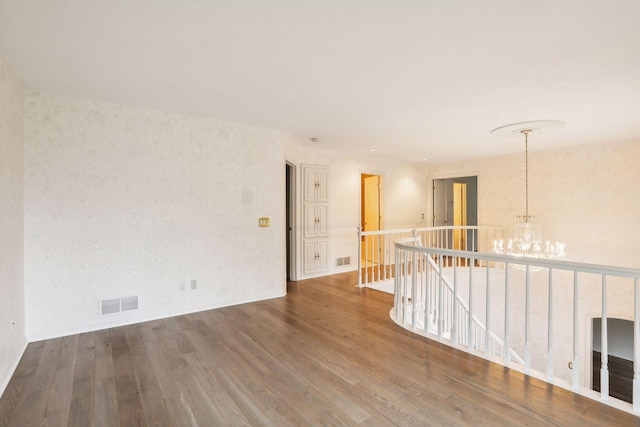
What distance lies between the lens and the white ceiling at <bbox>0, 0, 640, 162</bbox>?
187 cm

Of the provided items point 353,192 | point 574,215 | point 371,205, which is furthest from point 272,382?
point 574,215

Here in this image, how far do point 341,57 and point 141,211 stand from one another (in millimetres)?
2863

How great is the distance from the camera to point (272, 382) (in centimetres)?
237

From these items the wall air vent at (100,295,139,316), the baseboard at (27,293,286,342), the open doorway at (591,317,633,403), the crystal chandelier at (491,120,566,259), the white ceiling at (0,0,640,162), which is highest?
the white ceiling at (0,0,640,162)

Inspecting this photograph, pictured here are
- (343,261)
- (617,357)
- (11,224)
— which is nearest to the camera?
(11,224)

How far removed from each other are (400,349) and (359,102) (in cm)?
257

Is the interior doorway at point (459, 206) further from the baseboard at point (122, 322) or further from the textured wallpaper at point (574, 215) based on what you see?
the baseboard at point (122, 322)

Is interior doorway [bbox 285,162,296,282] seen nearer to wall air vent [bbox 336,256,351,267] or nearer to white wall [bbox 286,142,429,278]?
white wall [bbox 286,142,429,278]

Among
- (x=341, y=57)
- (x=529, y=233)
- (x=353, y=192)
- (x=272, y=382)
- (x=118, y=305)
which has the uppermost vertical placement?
(x=341, y=57)

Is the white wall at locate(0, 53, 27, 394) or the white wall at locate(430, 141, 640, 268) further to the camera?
the white wall at locate(430, 141, 640, 268)

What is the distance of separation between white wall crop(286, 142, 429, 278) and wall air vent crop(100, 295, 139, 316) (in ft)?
9.08

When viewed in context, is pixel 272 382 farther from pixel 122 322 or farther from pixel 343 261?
pixel 343 261

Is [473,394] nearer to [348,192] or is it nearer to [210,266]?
[210,266]

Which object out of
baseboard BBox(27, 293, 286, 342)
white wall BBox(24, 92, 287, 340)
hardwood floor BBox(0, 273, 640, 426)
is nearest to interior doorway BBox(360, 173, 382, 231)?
white wall BBox(24, 92, 287, 340)
